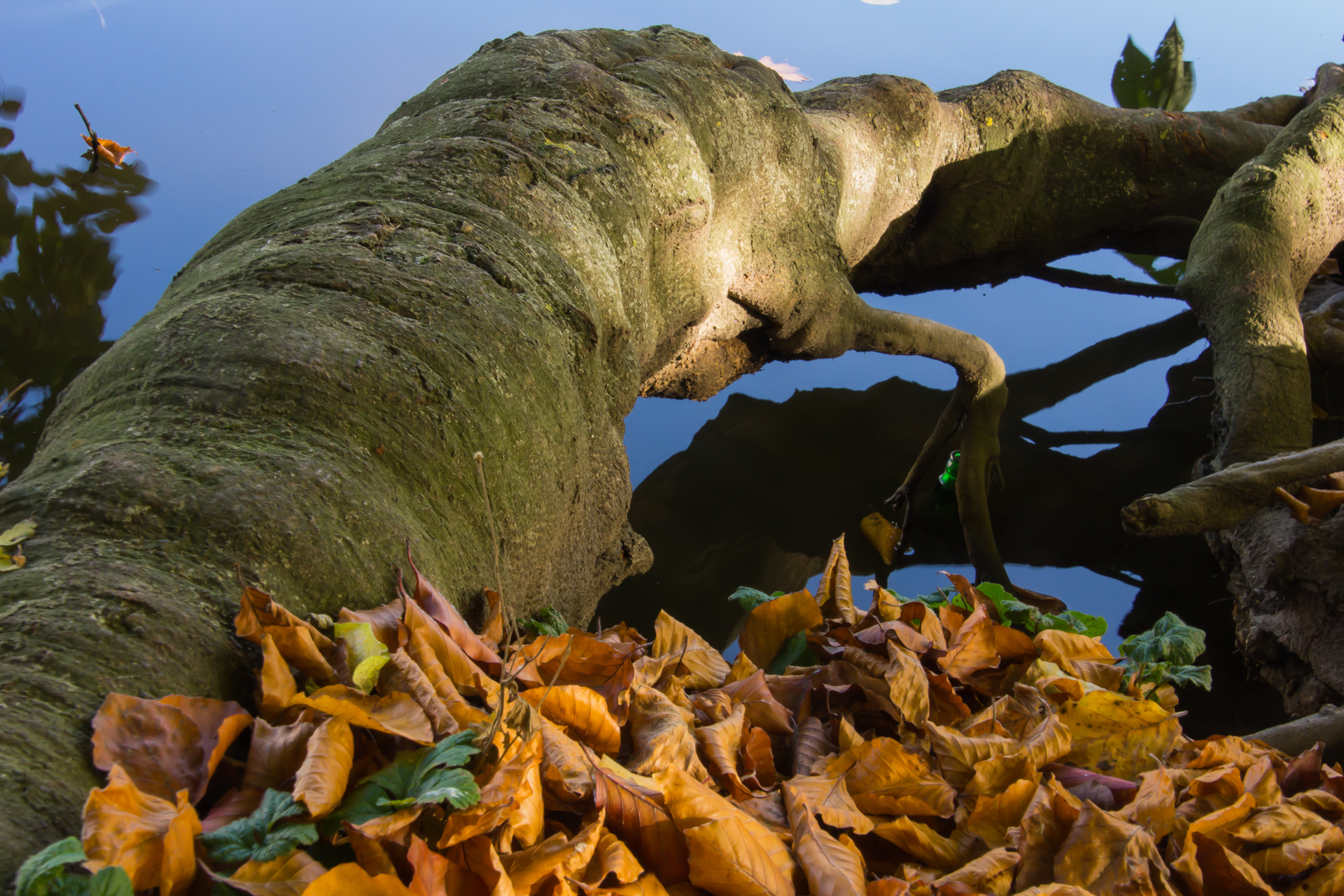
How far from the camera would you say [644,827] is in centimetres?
59

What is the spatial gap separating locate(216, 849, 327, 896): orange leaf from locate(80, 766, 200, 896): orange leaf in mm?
23

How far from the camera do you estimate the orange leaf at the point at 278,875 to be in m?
0.43

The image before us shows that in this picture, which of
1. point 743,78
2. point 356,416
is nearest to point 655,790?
point 356,416

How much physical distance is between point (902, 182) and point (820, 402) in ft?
2.89

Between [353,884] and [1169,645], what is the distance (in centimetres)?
102

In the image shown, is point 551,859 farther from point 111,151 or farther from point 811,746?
point 111,151

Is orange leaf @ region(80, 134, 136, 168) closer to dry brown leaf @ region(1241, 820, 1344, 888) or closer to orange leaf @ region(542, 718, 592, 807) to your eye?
orange leaf @ region(542, 718, 592, 807)

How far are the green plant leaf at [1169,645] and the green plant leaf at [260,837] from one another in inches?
39.9

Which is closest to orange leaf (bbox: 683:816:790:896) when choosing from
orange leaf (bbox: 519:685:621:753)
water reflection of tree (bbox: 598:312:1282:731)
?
orange leaf (bbox: 519:685:621:753)

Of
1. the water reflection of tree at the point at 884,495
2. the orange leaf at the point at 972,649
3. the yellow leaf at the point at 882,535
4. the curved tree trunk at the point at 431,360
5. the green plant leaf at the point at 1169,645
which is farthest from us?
the yellow leaf at the point at 882,535

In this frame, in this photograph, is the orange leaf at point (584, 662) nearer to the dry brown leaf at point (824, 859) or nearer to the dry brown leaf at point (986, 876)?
the dry brown leaf at point (824, 859)

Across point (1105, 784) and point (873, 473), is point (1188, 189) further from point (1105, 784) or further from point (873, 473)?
point (1105, 784)

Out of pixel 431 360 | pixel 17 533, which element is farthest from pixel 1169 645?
pixel 17 533

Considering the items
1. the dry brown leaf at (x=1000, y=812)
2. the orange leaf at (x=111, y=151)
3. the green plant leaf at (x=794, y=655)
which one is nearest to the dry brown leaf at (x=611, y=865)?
the dry brown leaf at (x=1000, y=812)
